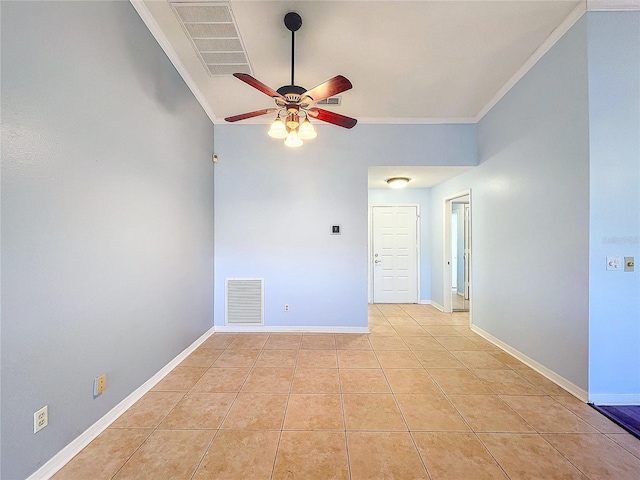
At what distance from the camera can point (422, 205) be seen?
5.16 metres

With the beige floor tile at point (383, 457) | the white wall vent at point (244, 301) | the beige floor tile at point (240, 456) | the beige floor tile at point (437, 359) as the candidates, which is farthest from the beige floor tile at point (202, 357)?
the beige floor tile at point (437, 359)

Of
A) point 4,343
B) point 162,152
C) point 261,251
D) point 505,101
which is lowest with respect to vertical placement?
point 4,343

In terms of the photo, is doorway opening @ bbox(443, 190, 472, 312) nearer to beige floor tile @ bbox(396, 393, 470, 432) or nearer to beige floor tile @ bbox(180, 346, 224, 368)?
beige floor tile @ bbox(396, 393, 470, 432)

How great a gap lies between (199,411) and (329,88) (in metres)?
2.66

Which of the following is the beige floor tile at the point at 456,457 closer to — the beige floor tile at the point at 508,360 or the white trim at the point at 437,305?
the beige floor tile at the point at 508,360

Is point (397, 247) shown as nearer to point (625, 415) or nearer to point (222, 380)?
point (625, 415)

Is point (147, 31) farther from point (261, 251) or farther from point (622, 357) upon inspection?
point (622, 357)

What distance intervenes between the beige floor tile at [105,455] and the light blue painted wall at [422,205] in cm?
468

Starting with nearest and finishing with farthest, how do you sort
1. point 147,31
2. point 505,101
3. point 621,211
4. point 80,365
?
point 80,365 < point 621,211 < point 147,31 < point 505,101

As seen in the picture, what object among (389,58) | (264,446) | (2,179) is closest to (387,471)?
(264,446)

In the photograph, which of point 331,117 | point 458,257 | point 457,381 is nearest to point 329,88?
point 331,117

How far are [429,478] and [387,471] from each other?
223mm

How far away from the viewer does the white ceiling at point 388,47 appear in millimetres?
2057

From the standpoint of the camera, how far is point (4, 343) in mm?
1192
